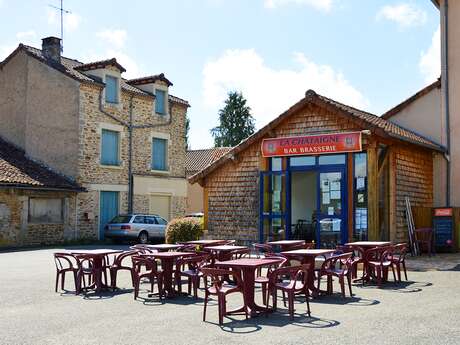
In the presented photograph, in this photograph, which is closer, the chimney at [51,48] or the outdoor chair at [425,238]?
the outdoor chair at [425,238]

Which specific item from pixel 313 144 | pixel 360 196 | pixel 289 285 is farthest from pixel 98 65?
pixel 289 285

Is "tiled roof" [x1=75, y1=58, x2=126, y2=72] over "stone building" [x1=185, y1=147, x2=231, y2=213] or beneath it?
over

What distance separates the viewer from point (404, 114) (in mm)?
18469

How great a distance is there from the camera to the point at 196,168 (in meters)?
38.3

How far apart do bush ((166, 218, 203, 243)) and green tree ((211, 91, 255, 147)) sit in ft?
120

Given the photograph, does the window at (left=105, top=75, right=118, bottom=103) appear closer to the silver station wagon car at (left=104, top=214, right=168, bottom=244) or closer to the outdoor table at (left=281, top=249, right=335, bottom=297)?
the silver station wagon car at (left=104, top=214, right=168, bottom=244)

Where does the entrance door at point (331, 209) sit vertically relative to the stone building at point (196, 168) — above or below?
below

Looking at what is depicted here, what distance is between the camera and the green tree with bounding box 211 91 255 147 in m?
53.2

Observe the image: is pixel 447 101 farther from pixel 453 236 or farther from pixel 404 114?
pixel 453 236

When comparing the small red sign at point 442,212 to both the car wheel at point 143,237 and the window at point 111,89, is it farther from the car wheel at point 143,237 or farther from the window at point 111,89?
the window at point 111,89

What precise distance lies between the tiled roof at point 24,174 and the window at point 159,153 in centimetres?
480

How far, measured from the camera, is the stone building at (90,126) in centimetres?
2450

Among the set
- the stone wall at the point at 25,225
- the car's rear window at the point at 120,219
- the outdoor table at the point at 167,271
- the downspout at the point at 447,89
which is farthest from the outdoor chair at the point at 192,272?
the car's rear window at the point at 120,219

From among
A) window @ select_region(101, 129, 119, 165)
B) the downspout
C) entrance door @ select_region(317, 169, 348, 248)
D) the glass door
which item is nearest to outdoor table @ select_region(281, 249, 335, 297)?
entrance door @ select_region(317, 169, 348, 248)
